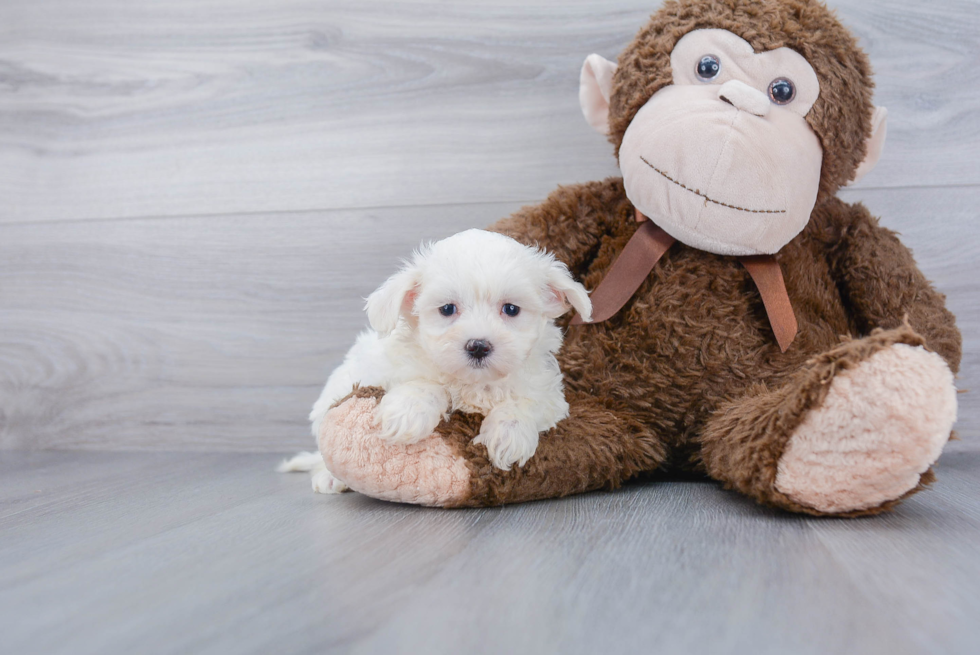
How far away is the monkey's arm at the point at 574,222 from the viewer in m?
1.15

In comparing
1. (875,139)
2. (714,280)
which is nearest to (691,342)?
(714,280)

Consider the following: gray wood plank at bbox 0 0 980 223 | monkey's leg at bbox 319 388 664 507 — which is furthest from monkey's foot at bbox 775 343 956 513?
gray wood plank at bbox 0 0 980 223

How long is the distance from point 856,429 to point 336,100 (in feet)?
3.84

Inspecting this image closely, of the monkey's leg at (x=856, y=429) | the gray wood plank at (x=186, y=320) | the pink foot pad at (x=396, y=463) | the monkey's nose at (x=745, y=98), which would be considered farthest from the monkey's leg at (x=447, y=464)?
the gray wood plank at (x=186, y=320)

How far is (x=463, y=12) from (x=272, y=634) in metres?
1.26

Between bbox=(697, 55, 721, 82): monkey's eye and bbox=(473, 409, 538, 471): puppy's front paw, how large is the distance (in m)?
0.55

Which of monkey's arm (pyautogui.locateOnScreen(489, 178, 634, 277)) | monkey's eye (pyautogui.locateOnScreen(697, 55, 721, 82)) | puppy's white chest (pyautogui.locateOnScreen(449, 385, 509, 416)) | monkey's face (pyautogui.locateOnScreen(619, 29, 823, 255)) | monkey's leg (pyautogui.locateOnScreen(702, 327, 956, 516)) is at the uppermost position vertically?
monkey's eye (pyautogui.locateOnScreen(697, 55, 721, 82))

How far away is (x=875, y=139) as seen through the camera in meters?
1.13

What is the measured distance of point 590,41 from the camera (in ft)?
4.66

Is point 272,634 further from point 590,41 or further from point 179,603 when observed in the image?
point 590,41

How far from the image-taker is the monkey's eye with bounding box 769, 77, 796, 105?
1.02 metres

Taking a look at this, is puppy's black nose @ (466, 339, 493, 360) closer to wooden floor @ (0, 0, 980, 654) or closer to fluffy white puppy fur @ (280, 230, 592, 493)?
fluffy white puppy fur @ (280, 230, 592, 493)

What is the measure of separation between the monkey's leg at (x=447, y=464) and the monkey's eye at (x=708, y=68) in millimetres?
539

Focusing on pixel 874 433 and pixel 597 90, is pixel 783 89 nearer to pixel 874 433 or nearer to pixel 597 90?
pixel 597 90
